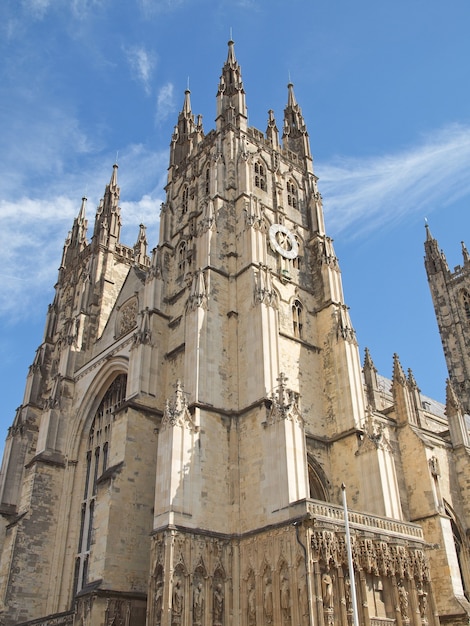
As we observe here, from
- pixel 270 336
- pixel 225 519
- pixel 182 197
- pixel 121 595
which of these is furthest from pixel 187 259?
pixel 121 595

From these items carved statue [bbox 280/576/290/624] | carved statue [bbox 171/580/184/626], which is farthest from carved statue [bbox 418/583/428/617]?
carved statue [bbox 171/580/184/626]

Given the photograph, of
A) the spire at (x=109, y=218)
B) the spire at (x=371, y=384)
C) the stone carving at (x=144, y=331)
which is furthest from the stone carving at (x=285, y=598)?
the spire at (x=109, y=218)

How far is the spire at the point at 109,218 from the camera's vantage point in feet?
135

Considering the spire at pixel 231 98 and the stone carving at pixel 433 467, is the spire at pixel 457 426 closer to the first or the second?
the stone carving at pixel 433 467

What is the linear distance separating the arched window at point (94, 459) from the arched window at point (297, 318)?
9.20 m

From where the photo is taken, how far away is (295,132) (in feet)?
127

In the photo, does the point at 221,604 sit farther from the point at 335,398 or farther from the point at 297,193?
the point at 297,193

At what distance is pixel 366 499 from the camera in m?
23.3

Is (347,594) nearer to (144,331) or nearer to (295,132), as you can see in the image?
(144,331)

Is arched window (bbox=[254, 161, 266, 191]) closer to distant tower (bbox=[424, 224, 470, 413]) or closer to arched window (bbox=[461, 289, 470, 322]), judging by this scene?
distant tower (bbox=[424, 224, 470, 413])

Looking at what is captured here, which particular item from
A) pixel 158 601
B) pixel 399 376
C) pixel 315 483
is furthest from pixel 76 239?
pixel 158 601

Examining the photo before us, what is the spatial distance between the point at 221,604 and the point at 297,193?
22133 millimetres

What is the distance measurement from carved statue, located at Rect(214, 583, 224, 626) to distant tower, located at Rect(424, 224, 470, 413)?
1399 inches

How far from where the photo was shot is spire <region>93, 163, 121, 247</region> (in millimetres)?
41219
